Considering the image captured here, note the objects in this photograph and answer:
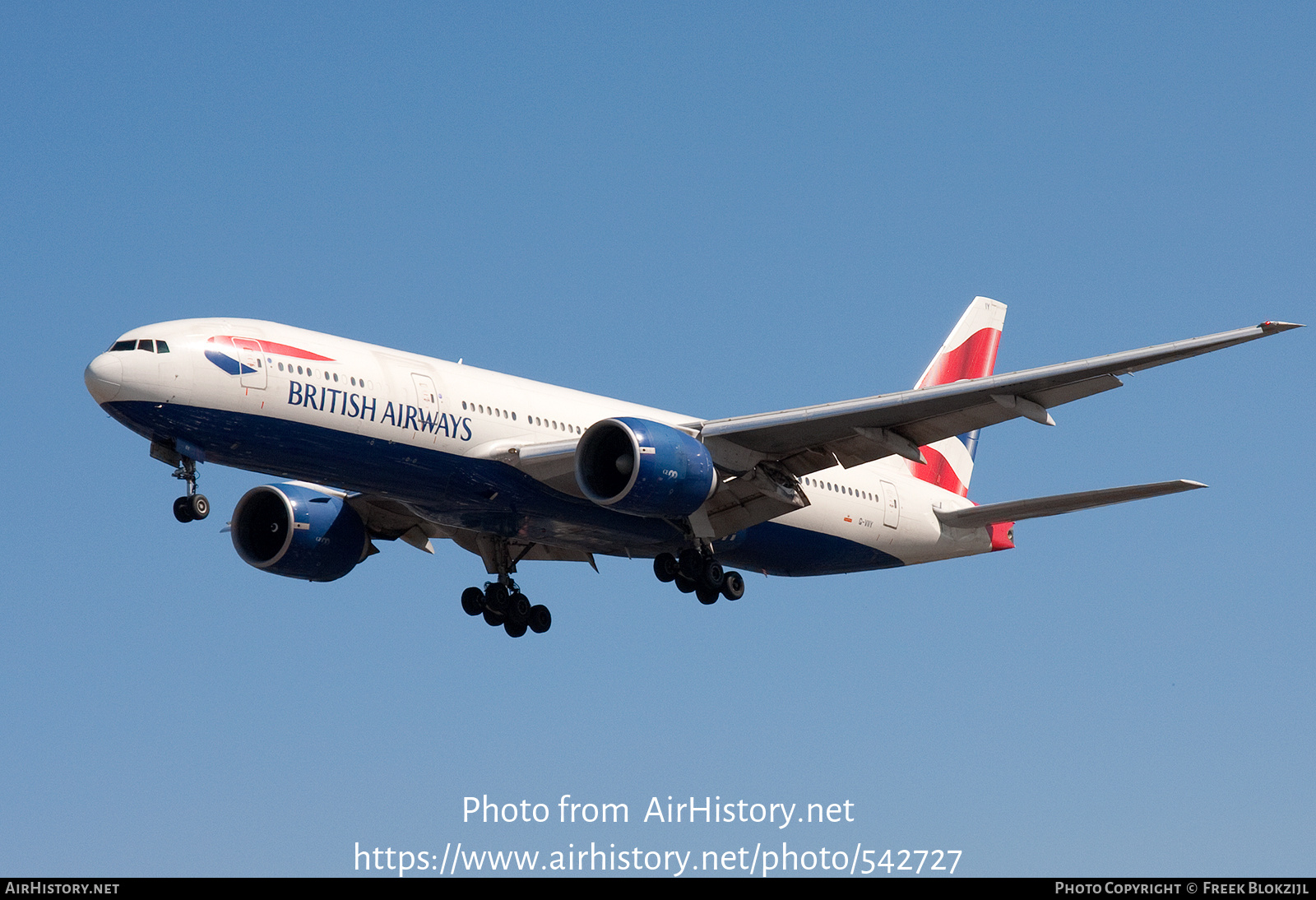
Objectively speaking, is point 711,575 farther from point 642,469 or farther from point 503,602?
point 503,602

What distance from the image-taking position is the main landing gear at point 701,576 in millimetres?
33812

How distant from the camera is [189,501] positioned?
2888cm

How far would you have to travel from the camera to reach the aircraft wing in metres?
28.8

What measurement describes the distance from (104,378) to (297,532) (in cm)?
828

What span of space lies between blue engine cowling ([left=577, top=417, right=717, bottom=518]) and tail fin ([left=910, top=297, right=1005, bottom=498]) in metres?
10.3

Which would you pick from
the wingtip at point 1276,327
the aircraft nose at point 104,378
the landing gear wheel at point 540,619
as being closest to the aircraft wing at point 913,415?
the wingtip at point 1276,327

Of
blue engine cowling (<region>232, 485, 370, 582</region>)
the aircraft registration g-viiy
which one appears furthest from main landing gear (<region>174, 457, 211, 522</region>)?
blue engine cowling (<region>232, 485, 370, 582</region>)

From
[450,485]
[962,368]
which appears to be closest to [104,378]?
[450,485]

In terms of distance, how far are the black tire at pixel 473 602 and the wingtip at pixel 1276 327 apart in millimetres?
17871

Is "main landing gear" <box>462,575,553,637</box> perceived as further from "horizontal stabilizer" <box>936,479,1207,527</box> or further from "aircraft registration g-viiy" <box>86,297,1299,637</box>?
"horizontal stabilizer" <box>936,479,1207,527</box>

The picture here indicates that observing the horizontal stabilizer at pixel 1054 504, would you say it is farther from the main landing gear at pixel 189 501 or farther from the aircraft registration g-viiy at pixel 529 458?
the main landing gear at pixel 189 501

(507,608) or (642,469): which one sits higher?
(642,469)
